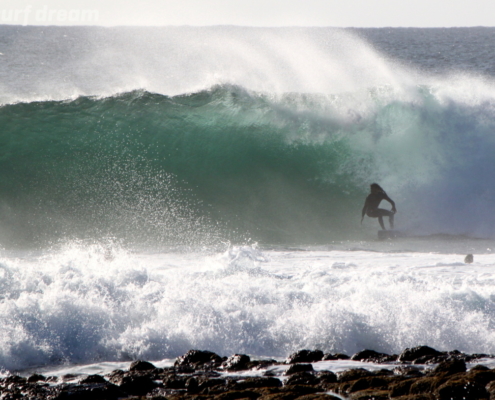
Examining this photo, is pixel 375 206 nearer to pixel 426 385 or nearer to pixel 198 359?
pixel 198 359

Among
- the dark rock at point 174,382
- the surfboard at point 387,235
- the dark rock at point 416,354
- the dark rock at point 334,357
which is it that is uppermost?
the surfboard at point 387,235

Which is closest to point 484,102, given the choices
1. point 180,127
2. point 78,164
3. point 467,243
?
point 467,243

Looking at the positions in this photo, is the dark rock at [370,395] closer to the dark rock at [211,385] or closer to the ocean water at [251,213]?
the dark rock at [211,385]

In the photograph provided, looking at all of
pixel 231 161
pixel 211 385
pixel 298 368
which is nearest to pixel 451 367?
pixel 298 368

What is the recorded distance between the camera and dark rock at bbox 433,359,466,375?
5.39m

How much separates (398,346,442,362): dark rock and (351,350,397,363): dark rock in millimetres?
99

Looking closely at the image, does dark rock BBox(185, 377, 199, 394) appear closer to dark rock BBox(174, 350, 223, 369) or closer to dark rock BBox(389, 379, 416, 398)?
dark rock BBox(174, 350, 223, 369)

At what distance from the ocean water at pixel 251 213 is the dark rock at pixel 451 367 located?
4.49 feet

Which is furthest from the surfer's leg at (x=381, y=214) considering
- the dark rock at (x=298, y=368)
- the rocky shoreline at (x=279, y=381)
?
the dark rock at (x=298, y=368)

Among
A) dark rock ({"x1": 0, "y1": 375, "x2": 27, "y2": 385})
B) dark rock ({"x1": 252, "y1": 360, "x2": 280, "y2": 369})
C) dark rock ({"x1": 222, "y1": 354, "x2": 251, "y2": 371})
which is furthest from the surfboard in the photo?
dark rock ({"x1": 0, "y1": 375, "x2": 27, "y2": 385})

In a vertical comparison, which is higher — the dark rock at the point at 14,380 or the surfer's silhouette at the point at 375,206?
the surfer's silhouette at the point at 375,206

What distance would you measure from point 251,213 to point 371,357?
813 cm

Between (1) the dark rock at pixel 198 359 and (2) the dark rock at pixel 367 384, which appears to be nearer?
(2) the dark rock at pixel 367 384

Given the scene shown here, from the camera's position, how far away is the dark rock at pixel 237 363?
593 centimetres
